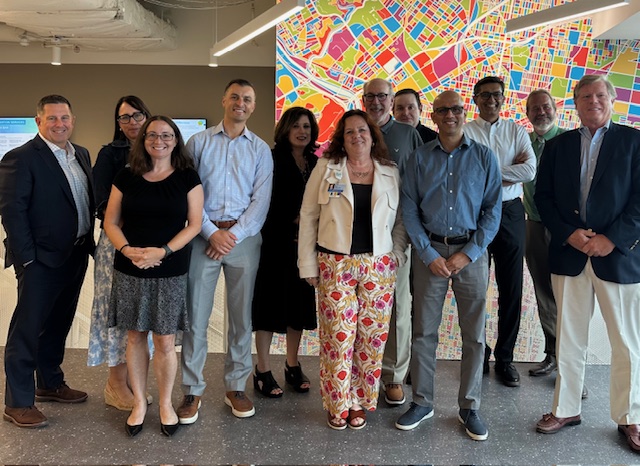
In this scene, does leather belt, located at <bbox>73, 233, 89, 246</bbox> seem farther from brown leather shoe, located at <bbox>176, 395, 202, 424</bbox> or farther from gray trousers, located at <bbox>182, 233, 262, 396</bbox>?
brown leather shoe, located at <bbox>176, 395, 202, 424</bbox>

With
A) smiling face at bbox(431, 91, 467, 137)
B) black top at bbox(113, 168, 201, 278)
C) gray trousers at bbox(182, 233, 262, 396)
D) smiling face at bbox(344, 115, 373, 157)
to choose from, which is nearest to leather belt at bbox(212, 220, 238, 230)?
gray trousers at bbox(182, 233, 262, 396)

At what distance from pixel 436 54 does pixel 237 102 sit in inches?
114

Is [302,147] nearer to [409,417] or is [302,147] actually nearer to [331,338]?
[331,338]

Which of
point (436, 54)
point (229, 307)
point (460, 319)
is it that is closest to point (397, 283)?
point (460, 319)

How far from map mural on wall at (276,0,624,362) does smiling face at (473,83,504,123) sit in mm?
1723

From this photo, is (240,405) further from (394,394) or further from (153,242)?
(153,242)

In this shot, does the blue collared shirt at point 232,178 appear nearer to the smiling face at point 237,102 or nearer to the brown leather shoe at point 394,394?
the smiling face at point 237,102

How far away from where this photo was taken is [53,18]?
6648mm

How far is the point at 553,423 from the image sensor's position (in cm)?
297

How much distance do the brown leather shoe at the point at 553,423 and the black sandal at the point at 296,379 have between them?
1.41 m

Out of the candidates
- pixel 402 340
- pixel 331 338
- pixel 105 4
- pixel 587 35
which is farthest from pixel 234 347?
pixel 105 4

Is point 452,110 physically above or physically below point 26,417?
above

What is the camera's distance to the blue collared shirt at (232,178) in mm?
2998

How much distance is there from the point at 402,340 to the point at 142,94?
7920 millimetres
